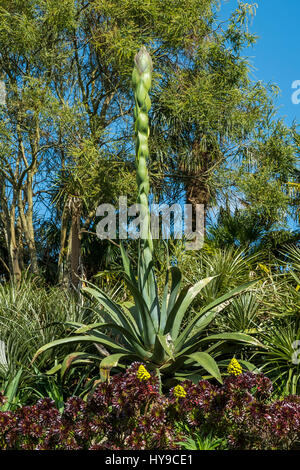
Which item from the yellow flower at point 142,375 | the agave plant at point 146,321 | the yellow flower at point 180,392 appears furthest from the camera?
the agave plant at point 146,321

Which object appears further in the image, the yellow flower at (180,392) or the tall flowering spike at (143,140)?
the tall flowering spike at (143,140)

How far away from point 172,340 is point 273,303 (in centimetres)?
191

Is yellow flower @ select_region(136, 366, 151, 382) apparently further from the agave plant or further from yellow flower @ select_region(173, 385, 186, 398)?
the agave plant

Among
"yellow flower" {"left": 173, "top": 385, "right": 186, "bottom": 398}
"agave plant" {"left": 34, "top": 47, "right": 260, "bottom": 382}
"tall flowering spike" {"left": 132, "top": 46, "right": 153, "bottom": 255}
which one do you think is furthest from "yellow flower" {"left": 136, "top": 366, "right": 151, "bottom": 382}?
"tall flowering spike" {"left": 132, "top": 46, "right": 153, "bottom": 255}

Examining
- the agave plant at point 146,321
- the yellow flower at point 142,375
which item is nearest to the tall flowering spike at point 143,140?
the agave plant at point 146,321

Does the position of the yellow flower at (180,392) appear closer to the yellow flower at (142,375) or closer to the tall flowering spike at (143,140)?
the yellow flower at (142,375)

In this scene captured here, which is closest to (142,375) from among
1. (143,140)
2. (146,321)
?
(146,321)

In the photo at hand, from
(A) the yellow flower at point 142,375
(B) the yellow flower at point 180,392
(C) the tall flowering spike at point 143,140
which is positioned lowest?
(B) the yellow flower at point 180,392

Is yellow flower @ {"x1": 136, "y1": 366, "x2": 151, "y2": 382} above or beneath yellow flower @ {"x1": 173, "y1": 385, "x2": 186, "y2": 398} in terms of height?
above

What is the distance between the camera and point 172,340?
5703 mm

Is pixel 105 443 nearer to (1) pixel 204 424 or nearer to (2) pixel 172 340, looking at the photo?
(1) pixel 204 424

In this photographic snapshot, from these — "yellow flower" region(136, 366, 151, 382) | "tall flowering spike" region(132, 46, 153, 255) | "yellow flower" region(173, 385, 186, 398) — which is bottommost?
"yellow flower" region(173, 385, 186, 398)

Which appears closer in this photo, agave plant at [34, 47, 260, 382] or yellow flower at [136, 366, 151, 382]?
yellow flower at [136, 366, 151, 382]

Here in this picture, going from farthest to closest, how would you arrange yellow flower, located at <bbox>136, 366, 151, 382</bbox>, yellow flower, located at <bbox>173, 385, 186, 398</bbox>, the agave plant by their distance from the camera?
the agave plant → yellow flower, located at <bbox>173, 385, 186, 398</bbox> → yellow flower, located at <bbox>136, 366, 151, 382</bbox>
